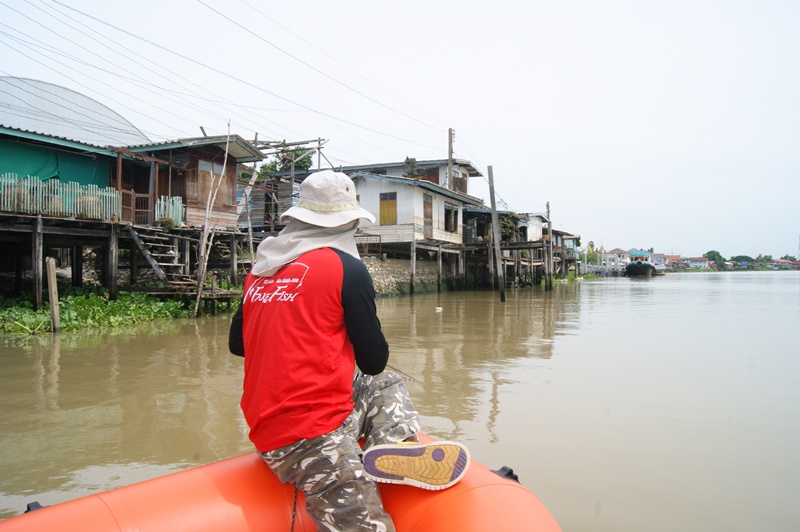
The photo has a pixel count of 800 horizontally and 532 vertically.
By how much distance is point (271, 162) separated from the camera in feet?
101

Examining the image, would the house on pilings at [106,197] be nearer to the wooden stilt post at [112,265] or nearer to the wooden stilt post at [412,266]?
the wooden stilt post at [112,265]

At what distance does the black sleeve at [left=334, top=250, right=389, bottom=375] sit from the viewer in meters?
2.04

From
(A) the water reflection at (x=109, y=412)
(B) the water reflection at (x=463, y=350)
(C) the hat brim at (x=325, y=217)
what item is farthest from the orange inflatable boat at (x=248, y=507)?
(B) the water reflection at (x=463, y=350)

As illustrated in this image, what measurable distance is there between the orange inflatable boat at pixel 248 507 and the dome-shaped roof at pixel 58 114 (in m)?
19.6

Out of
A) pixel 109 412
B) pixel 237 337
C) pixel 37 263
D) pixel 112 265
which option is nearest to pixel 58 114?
pixel 112 265

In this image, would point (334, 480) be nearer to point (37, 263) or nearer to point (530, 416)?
point (530, 416)

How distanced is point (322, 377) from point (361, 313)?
280mm

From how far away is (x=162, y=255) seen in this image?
43.7ft

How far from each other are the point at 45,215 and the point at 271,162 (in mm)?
20090

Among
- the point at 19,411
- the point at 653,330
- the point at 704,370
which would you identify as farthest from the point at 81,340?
the point at 653,330

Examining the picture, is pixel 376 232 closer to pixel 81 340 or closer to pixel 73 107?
Result: pixel 73 107

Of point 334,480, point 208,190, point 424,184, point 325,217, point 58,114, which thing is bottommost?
point 334,480

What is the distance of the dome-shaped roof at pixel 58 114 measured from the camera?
19489 millimetres

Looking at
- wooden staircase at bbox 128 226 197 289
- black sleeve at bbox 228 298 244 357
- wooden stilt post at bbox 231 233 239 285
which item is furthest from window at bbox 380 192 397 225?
black sleeve at bbox 228 298 244 357
